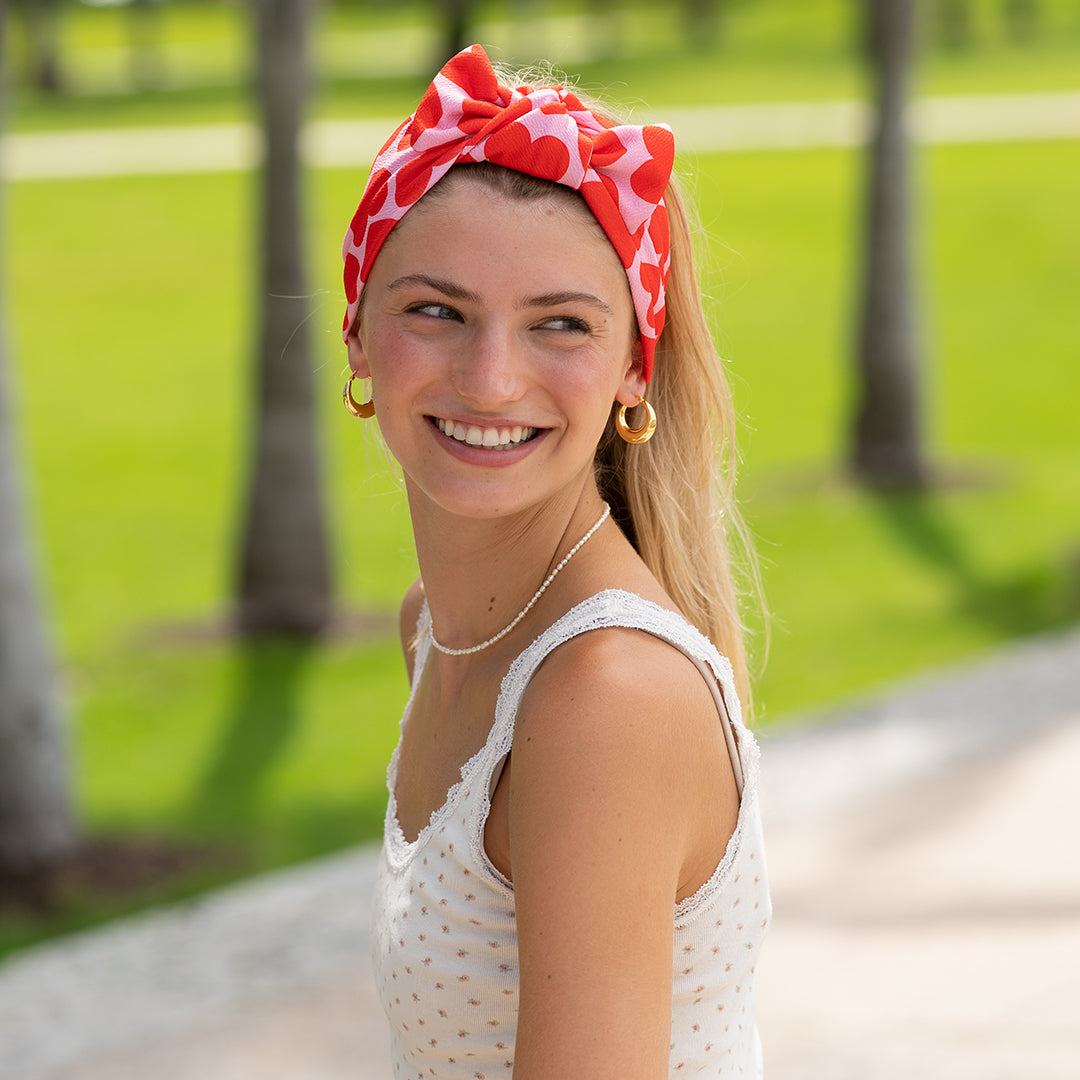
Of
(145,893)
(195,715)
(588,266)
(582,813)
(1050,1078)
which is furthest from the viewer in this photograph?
(195,715)

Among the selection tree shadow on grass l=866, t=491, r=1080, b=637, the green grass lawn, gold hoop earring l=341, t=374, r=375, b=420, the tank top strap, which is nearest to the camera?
the tank top strap

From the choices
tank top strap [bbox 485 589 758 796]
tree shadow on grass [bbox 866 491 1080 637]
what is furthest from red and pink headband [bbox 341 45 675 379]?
tree shadow on grass [bbox 866 491 1080 637]

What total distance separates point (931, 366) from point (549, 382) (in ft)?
52.4

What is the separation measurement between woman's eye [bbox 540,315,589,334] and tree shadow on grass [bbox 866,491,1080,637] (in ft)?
25.3

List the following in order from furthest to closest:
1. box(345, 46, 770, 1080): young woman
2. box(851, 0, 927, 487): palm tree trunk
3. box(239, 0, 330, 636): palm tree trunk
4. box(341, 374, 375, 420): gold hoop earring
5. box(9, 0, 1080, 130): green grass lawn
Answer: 1. box(9, 0, 1080, 130): green grass lawn
2. box(851, 0, 927, 487): palm tree trunk
3. box(239, 0, 330, 636): palm tree trunk
4. box(341, 374, 375, 420): gold hoop earring
5. box(345, 46, 770, 1080): young woman

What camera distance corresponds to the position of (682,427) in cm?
213

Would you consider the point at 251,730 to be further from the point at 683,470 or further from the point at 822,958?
the point at 683,470

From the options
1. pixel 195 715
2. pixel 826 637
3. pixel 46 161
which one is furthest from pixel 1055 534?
pixel 46 161

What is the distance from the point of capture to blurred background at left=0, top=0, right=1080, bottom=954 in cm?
659

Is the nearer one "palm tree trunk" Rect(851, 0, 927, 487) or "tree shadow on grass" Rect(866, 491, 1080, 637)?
"tree shadow on grass" Rect(866, 491, 1080, 637)

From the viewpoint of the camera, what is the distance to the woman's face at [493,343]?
1.78 metres

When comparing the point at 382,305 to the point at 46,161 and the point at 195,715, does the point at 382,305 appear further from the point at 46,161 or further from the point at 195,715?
the point at 46,161

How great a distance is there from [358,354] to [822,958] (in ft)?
12.4

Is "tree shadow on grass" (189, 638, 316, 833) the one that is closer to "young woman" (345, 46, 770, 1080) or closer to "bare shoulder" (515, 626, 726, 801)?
"young woman" (345, 46, 770, 1080)
